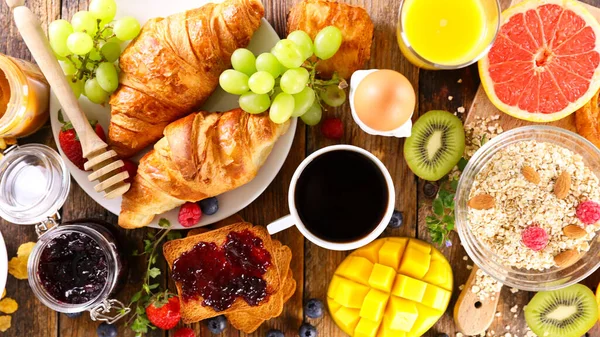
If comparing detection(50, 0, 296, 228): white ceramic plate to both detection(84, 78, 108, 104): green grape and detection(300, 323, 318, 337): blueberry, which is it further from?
detection(300, 323, 318, 337): blueberry

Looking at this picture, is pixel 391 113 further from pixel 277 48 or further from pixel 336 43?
pixel 277 48

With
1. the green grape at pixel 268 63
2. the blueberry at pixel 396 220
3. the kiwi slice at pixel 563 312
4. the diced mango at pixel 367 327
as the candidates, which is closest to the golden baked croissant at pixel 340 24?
the green grape at pixel 268 63

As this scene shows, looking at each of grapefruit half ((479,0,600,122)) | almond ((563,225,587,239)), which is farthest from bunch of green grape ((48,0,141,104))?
almond ((563,225,587,239))

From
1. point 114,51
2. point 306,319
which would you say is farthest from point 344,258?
point 114,51

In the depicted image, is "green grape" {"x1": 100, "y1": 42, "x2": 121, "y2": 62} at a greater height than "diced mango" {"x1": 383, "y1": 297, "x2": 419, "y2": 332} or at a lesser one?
greater

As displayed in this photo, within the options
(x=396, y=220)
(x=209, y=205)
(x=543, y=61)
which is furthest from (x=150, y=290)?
(x=543, y=61)

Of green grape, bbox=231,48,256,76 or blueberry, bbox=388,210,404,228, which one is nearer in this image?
green grape, bbox=231,48,256,76
